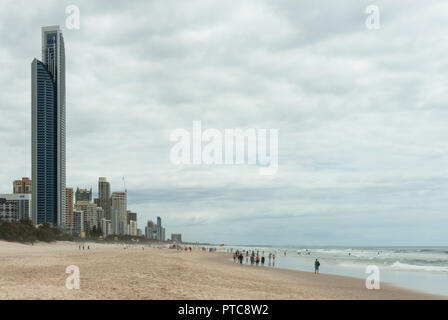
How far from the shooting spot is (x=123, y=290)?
765 inches

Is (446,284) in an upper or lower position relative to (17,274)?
lower

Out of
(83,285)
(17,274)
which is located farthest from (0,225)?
(83,285)
